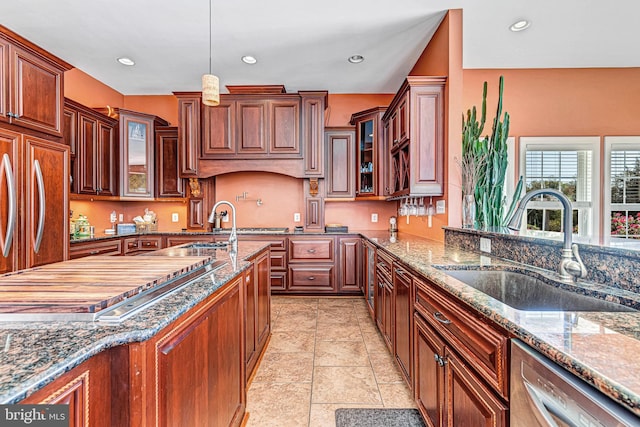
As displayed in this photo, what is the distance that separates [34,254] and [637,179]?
642cm

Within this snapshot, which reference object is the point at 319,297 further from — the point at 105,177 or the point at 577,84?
the point at 577,84

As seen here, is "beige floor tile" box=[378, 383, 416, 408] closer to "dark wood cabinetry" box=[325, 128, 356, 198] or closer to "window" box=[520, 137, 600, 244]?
"dark wood cabinetry" box=[325, 128, 356, 198]

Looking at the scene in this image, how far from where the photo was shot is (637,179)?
3746mm

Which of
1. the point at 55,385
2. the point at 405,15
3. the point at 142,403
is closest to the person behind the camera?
the point at 55,385

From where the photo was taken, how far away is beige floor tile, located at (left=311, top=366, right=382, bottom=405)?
1867mm

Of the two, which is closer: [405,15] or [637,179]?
[405,15]

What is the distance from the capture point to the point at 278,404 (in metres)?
1.82

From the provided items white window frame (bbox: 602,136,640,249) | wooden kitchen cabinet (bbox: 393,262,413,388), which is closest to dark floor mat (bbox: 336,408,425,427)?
wooden kitchen cabinet (bbox: 393,262,413,388)

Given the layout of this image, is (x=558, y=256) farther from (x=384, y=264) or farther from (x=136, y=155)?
(x=136, y=155)

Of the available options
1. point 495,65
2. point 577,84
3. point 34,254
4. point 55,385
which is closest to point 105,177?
point 34,254

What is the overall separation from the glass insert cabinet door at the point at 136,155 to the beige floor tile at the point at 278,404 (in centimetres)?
335

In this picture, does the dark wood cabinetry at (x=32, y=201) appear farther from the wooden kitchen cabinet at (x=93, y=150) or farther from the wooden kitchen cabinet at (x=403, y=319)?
the wooden kitchen cabinet at (x=403, y=319)

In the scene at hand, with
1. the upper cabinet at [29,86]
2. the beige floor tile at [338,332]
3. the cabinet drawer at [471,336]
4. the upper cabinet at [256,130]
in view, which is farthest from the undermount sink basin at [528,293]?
the upper cabinet at [29,86]

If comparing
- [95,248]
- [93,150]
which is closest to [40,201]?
[95,248]
